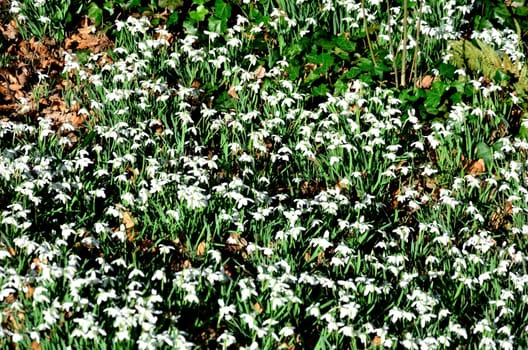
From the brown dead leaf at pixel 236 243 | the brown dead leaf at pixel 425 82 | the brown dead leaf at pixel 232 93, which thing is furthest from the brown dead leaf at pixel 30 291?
the brown dead leaf at pixel 425 82

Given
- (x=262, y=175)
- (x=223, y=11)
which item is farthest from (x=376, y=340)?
(x=223, y=11)

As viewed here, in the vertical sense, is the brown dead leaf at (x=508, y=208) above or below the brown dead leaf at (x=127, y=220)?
below

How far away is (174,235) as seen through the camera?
14.5 ft

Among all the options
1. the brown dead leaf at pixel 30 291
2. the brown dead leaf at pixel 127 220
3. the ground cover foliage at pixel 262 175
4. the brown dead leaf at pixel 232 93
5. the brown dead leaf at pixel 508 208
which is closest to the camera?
the ground cover foliage at pixel 262 175

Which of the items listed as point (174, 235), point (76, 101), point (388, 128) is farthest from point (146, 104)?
point (388, 128)

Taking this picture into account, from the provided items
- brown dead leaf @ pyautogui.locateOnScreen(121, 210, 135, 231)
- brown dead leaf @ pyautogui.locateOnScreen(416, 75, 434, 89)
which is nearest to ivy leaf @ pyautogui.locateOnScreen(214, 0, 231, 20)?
brown dead leaf @ pyautogui.locateOnScreen(416, 75, 434, 89)

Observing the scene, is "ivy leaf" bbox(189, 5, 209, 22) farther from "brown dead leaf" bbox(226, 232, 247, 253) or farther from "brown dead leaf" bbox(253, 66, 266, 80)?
"brown dead leaf" bbox(226, 232, 247, 253)

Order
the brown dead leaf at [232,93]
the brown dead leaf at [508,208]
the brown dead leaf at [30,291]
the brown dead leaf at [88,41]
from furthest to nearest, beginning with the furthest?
the brown dead leaf at [88,41] → the brown dead leaf at [232,93] → the brown dead leaf at [508,208] → the brown dead leaf at [30,291]

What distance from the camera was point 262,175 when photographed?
16.1 feet

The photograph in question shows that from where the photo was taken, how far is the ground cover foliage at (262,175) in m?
3.90

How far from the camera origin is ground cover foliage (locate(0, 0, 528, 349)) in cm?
390

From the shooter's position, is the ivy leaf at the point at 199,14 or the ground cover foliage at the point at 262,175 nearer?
the ground cover foliage at the point at 262,175

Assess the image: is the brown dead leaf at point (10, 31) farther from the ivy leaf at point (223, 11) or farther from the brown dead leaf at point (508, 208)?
the brown dead leaf at point (508, 208)

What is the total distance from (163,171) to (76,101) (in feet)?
3.42
